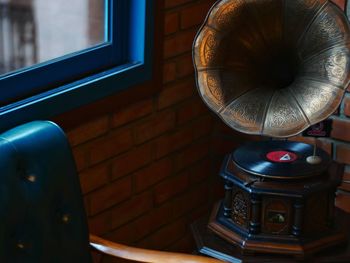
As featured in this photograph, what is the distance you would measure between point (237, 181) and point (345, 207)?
66 centimetres

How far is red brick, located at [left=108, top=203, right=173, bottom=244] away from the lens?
2521mm

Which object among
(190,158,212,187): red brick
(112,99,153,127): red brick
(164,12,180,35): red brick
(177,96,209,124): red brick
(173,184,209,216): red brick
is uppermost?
(164,12,180,35): red brick

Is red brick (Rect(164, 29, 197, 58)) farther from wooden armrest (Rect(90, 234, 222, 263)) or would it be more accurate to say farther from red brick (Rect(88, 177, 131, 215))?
wooden armrest (Rect(90, 234, 222, 263))

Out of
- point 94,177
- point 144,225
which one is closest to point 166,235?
point 144,225

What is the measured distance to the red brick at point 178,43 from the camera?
2506mm

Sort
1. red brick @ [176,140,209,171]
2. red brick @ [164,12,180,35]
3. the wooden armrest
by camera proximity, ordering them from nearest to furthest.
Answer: the wooden armrest, red brick @ [164,12,180,35], red brick @ [176,140,209,171]

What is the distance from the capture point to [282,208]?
2.04m

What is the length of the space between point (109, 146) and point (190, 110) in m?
0.46

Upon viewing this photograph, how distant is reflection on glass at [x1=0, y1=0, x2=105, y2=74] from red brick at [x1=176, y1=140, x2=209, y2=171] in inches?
23.3

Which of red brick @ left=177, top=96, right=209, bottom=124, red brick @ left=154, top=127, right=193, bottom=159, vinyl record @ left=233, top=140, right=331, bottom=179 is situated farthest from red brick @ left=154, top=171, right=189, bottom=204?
vinyl record @ left=233, top=140, right=331, bottom=179

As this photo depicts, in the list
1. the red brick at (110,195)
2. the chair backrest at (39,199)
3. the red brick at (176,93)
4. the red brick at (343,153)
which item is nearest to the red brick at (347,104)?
the red brick at (343,153)

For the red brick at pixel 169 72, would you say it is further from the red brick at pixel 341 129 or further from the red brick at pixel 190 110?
the red brick at pixel 341 129

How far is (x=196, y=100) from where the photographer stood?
2723 mm

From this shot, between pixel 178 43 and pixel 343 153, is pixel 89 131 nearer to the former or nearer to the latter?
pixel 178 43
